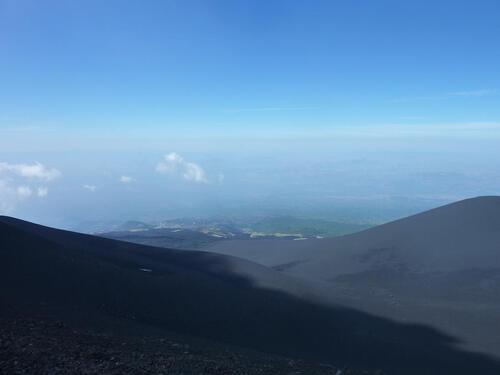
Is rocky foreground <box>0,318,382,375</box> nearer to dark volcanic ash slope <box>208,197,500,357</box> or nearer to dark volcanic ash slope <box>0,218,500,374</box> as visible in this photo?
dark volcanic ash slope <box>0,218,500,374</box>

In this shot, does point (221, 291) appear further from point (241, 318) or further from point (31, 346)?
point (31, 346)

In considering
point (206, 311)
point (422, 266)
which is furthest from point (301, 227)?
point (206, 311)

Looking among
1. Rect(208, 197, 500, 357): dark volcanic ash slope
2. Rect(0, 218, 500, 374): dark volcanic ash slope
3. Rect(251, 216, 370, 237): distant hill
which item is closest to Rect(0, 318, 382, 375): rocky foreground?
Rect(0, 218, 500, 374): dark volcanic ash slope

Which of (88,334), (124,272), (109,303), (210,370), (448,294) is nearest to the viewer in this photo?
(210,370)

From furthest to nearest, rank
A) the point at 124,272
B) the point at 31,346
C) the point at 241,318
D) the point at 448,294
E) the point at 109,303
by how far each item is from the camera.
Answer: the point at 448,294 → the point at 124,272 → the point at 241,318 → the point at 109,303 → the point at 31,346

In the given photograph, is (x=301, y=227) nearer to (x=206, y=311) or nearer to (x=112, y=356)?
(x=206, y=311)

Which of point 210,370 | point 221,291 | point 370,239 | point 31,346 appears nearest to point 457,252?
point 370,239
